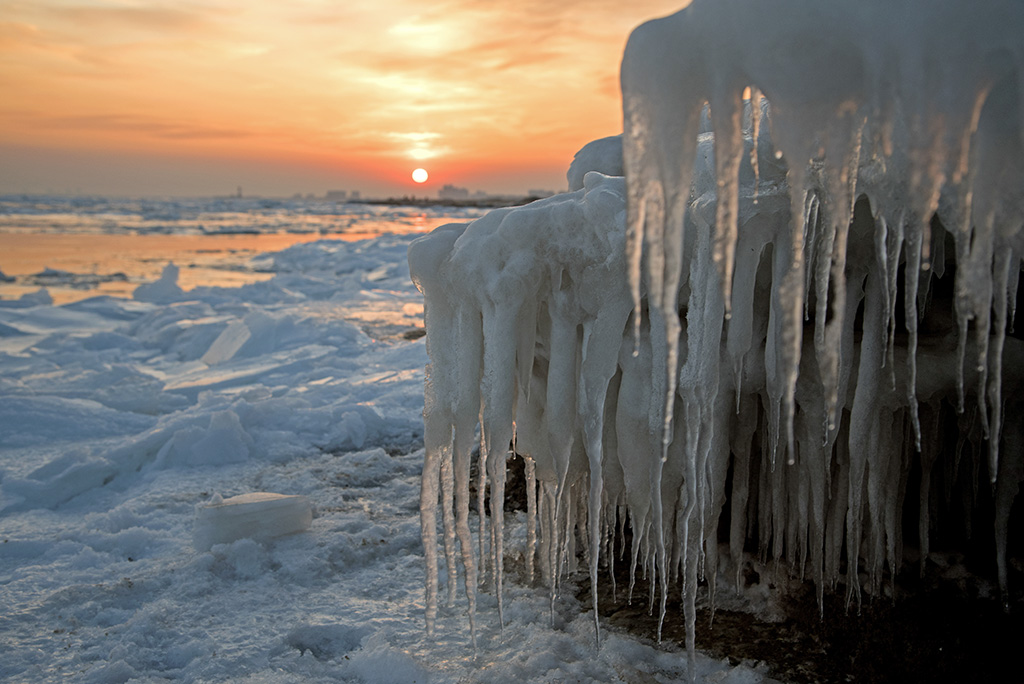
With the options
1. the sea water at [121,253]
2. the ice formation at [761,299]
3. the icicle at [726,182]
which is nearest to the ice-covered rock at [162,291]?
the sea water at [121,253]

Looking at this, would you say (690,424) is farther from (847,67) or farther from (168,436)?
(168,436)

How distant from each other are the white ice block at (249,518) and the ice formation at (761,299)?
5.17 feet

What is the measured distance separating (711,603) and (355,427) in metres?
3.88

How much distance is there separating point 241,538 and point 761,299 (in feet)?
10.9

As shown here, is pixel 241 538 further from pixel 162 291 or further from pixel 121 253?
pixel 121 253

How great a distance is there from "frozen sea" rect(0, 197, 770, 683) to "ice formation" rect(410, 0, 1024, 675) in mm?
474

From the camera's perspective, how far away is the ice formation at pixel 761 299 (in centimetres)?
175

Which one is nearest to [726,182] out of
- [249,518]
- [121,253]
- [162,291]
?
[249,518]

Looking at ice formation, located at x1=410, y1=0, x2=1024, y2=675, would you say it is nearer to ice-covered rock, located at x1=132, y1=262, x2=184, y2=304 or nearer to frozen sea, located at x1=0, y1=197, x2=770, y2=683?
frozen sea, located at x1=0, y1=197, x2=770, y2=683

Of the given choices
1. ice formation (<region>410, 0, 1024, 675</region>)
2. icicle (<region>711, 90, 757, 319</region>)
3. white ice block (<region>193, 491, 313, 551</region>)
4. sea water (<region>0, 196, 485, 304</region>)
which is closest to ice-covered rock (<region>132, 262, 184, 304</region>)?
sea water (<region>0, 196, 485, 304</region>)

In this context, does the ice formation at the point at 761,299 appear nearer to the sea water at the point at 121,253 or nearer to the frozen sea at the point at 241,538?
the frozen sea at the point at 241,538

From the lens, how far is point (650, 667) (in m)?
2.85

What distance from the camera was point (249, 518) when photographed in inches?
161

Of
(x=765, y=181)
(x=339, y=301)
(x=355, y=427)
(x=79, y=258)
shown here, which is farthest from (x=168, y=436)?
(x=79, y=258)
